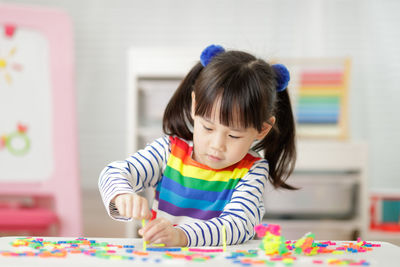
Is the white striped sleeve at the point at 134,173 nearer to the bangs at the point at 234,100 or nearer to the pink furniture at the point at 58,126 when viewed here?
the bangs at the point at 234,100

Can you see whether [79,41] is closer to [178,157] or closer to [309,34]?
[309,34]

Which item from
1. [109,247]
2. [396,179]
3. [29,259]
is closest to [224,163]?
[109,247]

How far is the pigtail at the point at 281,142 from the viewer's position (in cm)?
120

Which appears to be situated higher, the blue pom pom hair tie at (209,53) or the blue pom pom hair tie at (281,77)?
the blue pom pom hair tie at (209,53)

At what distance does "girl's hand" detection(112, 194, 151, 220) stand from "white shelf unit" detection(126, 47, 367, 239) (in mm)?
1625

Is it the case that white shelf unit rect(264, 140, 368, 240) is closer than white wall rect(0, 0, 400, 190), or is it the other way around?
white shelf unit rect(264, 140, 368, 240)

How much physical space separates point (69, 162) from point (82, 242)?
1408 millimetres

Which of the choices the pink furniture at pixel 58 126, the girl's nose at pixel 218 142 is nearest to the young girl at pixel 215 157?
the girl's nose at pixel 218 142

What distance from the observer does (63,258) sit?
677 mm

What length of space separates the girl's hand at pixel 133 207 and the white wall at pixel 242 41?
2.04 meters

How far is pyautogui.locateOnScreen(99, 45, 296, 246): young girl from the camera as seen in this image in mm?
924

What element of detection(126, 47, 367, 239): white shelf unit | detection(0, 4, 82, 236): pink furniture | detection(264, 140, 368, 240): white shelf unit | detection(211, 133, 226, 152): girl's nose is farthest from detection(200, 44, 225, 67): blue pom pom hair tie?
detection(264, 140, 368, 240): white shelf unit

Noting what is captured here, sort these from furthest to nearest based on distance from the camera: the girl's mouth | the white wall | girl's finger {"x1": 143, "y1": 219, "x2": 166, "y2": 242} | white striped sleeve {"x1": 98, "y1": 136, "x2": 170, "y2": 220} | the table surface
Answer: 1. the white wall
2. the girl's mouth
3. white striped sleeve {"x1": 98, "y1": 136, "x2": 170, "y2": 220}
4. girl's finger {"x1": 143, "y1": 219, "x2": 166, "y2": 242}
5. the table surface

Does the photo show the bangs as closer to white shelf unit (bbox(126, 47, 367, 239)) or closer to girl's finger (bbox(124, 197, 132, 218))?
girl's finger (bbox(124, 197, 132, 218))
